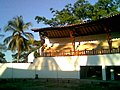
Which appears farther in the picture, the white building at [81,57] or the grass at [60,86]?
the white building at [81,57]

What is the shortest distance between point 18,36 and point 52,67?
14.7 m

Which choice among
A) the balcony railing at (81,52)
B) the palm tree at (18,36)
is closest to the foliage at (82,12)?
the palm tree at (18,36)

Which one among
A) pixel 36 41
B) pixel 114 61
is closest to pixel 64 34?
pixel 114 61

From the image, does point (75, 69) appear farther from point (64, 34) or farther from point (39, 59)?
point (64, 34)

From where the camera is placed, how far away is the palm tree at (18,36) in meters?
42.9

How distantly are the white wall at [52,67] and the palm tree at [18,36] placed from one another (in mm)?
11449

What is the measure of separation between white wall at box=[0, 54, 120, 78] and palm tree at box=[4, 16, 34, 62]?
11.4m

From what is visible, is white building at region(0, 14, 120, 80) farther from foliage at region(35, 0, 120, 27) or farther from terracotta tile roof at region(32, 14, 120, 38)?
foliage at region(35, 0, 120, 27)

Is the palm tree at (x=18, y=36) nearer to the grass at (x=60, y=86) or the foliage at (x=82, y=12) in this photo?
the foliage at (x=82, y=12)

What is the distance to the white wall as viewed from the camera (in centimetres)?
2831

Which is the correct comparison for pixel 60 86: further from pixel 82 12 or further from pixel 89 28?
pixel 82 12

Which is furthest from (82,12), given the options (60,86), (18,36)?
(60,86)

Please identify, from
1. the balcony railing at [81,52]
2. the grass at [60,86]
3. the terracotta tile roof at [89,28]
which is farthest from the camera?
the terracotta tile roof at [89,28]

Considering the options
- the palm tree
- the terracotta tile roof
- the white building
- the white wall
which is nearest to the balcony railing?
the white building
